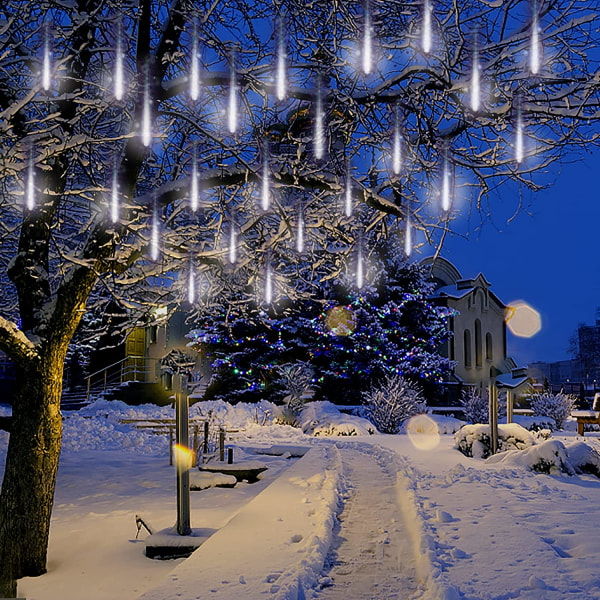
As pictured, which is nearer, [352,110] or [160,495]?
[352,110]

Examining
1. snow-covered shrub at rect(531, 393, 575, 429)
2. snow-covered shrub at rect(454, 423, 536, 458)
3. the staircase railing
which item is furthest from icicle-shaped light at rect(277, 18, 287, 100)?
the staircase railing

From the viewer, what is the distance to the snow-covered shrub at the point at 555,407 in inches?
955

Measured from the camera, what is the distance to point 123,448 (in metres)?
15.7

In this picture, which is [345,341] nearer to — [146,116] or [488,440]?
[488,440]

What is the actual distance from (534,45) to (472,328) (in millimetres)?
34046

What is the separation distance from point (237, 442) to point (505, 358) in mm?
29802

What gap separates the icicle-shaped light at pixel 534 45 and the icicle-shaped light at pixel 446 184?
1.21 m

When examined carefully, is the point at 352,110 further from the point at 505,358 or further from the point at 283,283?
the point at 505,358

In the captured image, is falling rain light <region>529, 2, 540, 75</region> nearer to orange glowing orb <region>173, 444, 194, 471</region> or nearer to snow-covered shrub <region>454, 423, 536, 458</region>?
orange glowing orb <region>173, 444, 194, 471</region>

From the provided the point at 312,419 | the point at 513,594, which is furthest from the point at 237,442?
the point at 513,594

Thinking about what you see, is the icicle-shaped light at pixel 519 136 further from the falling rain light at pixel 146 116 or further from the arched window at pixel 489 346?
the arched window at pixel 489 346

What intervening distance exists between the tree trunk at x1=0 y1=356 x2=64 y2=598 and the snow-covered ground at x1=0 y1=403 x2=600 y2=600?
1.01ft

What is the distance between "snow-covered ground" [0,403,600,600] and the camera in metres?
4.64

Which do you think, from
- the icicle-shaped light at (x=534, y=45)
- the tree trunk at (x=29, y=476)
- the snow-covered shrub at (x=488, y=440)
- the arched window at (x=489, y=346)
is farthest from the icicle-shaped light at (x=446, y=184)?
the arched window at (x=489, y=346)
